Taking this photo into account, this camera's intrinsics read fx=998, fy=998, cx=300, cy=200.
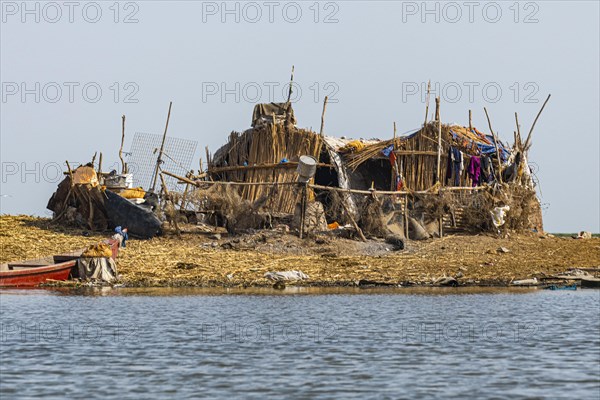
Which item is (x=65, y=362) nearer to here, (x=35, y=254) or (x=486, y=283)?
(x=486, y=283)

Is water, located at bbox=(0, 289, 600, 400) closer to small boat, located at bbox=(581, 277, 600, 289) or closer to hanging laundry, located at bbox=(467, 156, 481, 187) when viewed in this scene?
small boat, located at bbox=(581, 277, 600, 289)

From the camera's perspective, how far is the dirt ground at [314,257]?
22.0m

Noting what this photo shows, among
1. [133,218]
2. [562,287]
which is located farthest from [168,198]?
[562,287]

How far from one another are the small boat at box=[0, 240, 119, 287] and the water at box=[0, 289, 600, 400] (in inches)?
25.4

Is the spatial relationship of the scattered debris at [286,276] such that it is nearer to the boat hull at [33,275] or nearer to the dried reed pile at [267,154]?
the boat hull at [33,275]

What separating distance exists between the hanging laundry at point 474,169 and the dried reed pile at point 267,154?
4.71 m

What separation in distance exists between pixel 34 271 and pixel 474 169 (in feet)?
48.3

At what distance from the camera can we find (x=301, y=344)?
45.6 feet

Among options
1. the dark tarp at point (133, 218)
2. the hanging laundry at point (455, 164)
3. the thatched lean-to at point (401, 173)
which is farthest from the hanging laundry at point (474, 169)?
the dark tarp at point (133, 218)

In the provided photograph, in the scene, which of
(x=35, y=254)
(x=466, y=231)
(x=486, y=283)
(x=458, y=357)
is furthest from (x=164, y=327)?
(x=466, y=231)

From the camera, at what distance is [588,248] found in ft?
87.6

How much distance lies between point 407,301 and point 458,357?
19.5 feet

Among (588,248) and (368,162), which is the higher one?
(368,162)

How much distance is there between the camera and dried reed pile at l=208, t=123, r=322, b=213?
29797 mm
